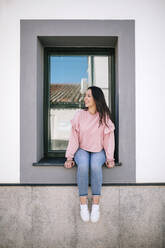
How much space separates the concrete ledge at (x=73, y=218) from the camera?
2475mm

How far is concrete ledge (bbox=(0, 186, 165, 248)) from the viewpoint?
2.47 metres

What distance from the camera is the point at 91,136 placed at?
233cm

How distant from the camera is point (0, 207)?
2.49 meters

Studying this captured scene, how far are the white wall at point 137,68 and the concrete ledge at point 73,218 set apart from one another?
0.25 meters

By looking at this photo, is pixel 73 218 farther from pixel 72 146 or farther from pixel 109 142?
pixel 109 142


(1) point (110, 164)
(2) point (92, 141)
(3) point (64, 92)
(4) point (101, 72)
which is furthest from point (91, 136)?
(4) point (101, 72)

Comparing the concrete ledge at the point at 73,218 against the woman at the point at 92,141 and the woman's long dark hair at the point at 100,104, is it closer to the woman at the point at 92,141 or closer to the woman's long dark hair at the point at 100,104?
the woman at the point at 92,141

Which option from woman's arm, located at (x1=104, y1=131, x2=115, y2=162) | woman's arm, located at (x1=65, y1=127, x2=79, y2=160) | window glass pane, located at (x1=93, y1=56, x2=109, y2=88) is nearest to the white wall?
woman's arm, located at (x1=104, y1=131, x2=115, y2=162)

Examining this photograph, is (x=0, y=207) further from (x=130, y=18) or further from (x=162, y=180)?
(x=130, y=18)

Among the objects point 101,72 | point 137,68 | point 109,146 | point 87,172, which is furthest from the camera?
point 101,72

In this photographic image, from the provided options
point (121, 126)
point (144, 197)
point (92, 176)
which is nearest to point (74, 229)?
point (92, 176)

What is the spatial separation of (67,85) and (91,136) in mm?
981

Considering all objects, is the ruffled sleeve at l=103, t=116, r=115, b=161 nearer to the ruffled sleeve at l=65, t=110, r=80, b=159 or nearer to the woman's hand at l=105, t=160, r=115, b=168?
the woman's hand at l=105, t=160, r=115, b=168

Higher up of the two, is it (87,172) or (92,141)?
(92,141)
